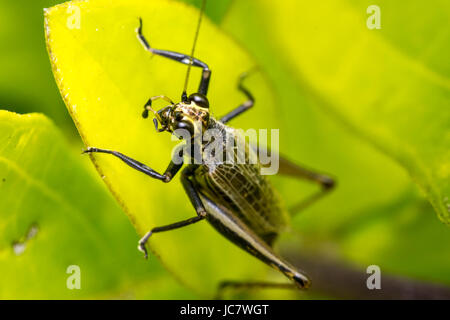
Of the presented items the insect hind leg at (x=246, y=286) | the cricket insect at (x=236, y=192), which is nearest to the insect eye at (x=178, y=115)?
the cricket insect at (x=236, y=192)

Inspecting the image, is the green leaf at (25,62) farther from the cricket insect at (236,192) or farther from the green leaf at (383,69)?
the green leaf at (383,69)

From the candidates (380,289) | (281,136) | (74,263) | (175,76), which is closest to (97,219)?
(74,263)

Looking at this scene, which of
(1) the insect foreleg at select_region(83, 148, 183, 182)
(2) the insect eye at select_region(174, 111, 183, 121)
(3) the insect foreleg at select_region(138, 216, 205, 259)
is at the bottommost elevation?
(3) the insect foreleg at select_region(138, 216, 205, 259)

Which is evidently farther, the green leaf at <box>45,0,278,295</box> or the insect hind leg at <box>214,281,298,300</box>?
the insect hind leg at <box>214,281,298,300</box>

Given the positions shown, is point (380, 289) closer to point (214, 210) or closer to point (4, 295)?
point (214, 210)

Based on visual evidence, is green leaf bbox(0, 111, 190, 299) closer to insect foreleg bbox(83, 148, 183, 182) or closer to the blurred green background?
the blurred green background

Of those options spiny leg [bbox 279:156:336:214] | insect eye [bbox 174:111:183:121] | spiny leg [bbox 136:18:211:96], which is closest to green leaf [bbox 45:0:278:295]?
spiny leg [bbox 136:18:211:96]

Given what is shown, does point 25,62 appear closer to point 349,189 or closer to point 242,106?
point 242,106

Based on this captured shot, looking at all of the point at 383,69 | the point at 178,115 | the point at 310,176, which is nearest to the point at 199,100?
the point at 178,115
